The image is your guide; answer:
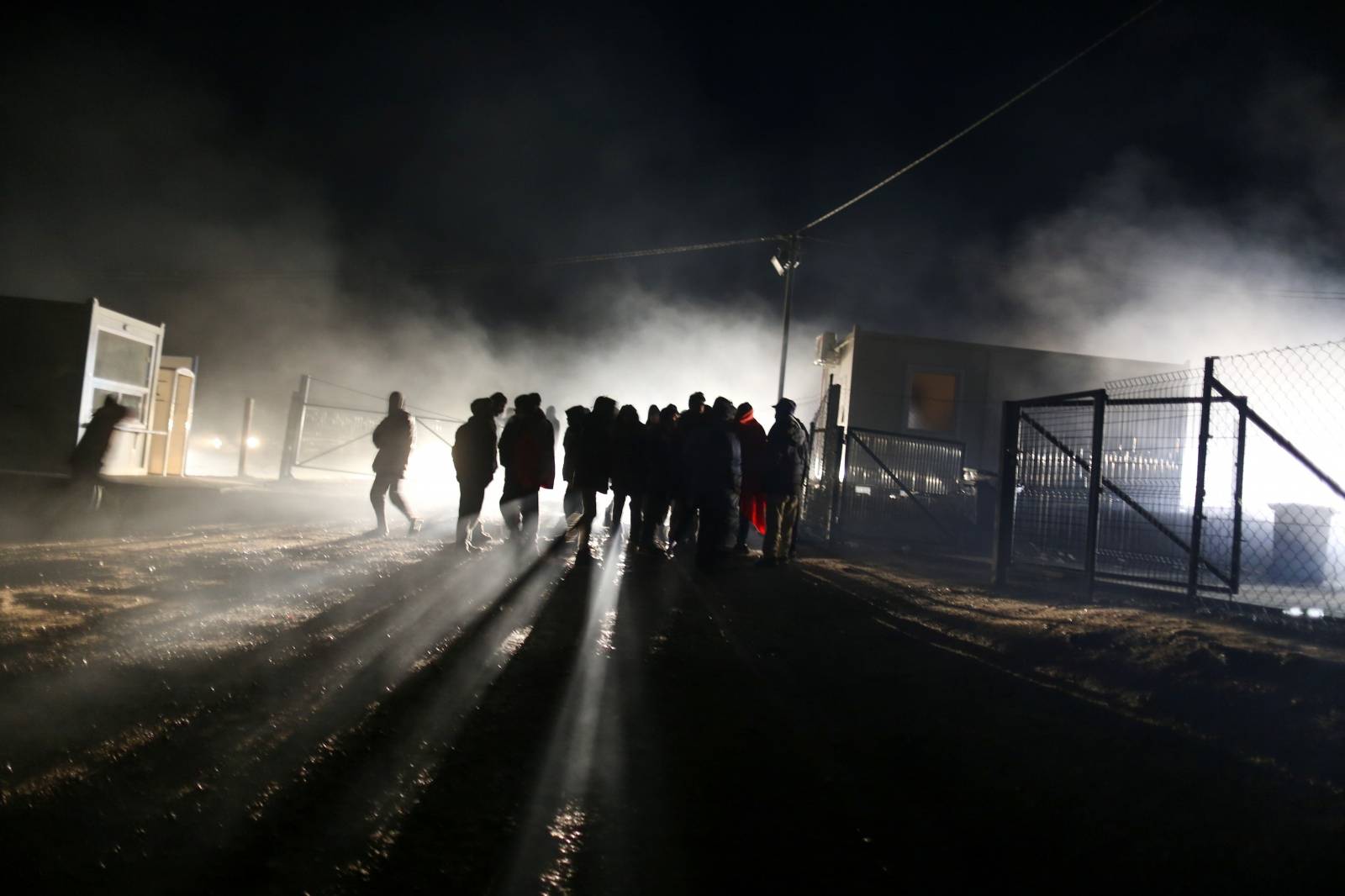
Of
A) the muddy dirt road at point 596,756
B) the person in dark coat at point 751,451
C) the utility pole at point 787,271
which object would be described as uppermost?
the utility pole at point 787,271

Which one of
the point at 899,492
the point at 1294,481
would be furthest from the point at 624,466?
the point at 1294,481

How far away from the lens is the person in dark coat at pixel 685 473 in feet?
29.0

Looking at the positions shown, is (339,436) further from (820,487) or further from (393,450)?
(820,487)

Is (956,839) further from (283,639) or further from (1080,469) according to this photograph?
(1080,469)

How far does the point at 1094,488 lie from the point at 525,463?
5.16 metres

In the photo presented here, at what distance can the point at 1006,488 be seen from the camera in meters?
7.90

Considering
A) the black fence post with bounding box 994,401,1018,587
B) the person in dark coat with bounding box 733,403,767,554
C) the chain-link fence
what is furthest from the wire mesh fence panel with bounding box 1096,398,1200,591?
the person in dark coat with bounding box 733,403,767,554

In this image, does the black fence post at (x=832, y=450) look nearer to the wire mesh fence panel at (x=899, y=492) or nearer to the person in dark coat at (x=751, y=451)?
the wire mesh fence panel at (x=899, y=492)

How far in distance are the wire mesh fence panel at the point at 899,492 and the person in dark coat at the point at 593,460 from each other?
5759 millimetres

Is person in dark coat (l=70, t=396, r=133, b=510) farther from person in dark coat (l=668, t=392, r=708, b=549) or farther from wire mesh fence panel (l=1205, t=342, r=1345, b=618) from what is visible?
wire mesh fence panel (l=1205, t=342, r=1345, b=618)

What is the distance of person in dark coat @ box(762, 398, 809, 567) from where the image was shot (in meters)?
9.03

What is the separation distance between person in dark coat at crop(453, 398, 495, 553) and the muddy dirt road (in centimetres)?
283

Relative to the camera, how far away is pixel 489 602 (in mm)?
5988

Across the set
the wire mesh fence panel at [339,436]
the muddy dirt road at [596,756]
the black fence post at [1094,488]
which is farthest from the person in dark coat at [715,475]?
the wire mesh fence panel at [339,436]
